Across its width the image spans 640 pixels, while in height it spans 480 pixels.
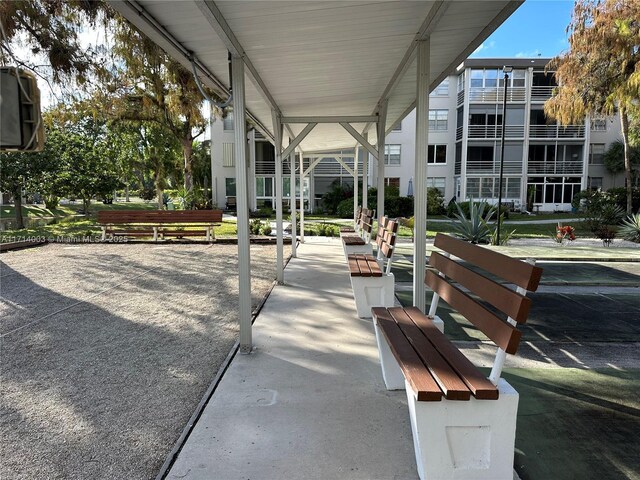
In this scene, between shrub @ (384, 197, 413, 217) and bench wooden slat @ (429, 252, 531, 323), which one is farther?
shrub @ (384, 197, 413, 217)

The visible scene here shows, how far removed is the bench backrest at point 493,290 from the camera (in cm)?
199

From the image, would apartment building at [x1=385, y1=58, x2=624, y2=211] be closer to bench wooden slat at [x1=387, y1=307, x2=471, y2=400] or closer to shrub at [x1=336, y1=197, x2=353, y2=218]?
shrub at [x1=336, y1=197, x2=353, y2=218]

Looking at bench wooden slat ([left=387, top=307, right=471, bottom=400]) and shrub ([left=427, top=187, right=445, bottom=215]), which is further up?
shrub ([left=427, top=187, right=445, bottom=215])

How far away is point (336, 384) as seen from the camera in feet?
11.1

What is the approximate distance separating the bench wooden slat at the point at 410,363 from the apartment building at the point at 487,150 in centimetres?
2671

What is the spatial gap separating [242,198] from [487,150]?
30884 mm

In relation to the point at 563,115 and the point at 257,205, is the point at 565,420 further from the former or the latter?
the point at 257,205

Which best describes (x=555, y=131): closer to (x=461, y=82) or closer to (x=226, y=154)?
(x=461, y=82)

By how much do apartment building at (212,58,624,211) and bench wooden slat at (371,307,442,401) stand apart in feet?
87.6

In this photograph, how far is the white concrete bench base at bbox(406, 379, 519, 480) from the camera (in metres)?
2.09

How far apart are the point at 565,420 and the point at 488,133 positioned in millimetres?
31348

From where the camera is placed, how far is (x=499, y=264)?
2373 millimetres

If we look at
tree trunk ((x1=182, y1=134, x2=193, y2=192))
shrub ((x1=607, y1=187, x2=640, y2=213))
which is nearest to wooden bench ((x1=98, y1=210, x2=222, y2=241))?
tree trunk ((x1=182, y1=134, x2=193, y2=192))

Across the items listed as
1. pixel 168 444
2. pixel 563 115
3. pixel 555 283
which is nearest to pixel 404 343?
pixel 168 444
